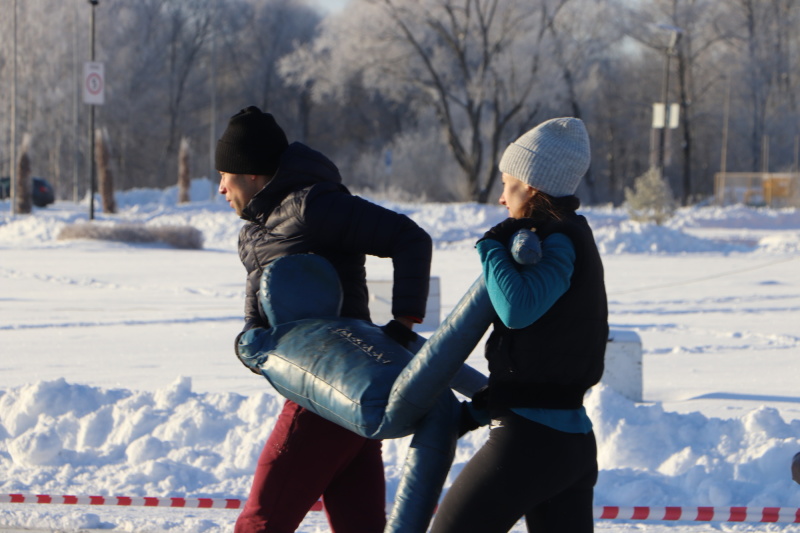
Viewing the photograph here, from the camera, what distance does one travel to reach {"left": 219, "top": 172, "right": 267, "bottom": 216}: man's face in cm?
301

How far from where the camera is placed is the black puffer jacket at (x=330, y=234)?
2773 mm

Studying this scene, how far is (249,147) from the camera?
2975mm

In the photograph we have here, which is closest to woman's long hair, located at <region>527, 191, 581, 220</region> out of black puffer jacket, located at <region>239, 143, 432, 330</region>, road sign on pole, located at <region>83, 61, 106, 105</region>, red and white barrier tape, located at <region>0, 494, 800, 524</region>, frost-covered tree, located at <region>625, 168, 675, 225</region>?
black puffer jacket, located at <region>239, 143, 432, 330</region>

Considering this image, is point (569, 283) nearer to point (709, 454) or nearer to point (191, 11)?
point (709, 454)

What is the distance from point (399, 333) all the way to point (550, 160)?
611 mm

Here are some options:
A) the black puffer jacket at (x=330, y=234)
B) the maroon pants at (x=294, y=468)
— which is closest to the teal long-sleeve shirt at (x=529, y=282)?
the black puffer jacket at (x=330, y=234)

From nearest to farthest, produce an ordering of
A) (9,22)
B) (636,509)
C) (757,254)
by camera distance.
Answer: (636,509)
(757,254)
(9,22)

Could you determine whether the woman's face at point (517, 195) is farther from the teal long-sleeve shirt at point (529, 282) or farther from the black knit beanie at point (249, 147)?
the black knit beanie at point (249, 147)

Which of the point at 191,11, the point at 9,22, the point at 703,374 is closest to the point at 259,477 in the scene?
the point at 703,374

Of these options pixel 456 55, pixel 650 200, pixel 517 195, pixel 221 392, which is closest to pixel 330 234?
pixel 517 195

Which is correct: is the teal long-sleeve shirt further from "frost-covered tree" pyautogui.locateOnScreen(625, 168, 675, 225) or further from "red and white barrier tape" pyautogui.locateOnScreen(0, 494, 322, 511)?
"frost-covered tree" pyautogui.locateOnScreen(625, 168, 675, 225)

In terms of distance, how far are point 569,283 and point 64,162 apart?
49.7 metres

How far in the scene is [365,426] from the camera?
7.90ft

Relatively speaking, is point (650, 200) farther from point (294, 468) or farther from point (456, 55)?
Result: point (294, 468)
